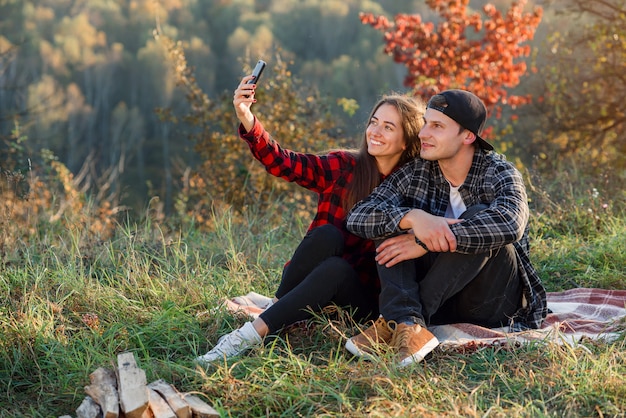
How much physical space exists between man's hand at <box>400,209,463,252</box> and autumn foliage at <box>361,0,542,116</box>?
5.28 metres

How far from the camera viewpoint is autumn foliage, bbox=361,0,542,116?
8344 millimetres

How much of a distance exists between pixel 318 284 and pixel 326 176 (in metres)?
0.66

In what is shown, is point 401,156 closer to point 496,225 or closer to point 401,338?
point 496,225

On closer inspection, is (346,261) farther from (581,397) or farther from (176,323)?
(581,397)

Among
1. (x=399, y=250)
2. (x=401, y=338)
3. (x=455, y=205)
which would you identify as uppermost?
(x=455, y=205)

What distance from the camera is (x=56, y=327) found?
3398 millimetres

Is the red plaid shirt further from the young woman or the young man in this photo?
the young man

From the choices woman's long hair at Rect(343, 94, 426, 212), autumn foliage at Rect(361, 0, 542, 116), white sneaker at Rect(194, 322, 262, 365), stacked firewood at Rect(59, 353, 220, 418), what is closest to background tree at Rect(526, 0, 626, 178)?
autumn foliage at Rect(361, 0, 542, 116)

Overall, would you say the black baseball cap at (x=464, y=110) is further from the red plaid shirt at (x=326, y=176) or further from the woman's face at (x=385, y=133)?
the red plaid shirt at (x=326, y=176)

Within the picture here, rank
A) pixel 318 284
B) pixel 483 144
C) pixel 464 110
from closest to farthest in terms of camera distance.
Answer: pixel 318 284 → pixel 464 110 → pixel 483 144

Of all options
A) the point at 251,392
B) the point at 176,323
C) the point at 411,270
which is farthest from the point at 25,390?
the point at 411,270

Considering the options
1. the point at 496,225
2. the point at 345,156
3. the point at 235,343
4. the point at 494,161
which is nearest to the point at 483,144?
the point at 494,161

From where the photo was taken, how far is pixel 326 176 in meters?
3.73

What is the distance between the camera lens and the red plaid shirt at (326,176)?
3568mm
